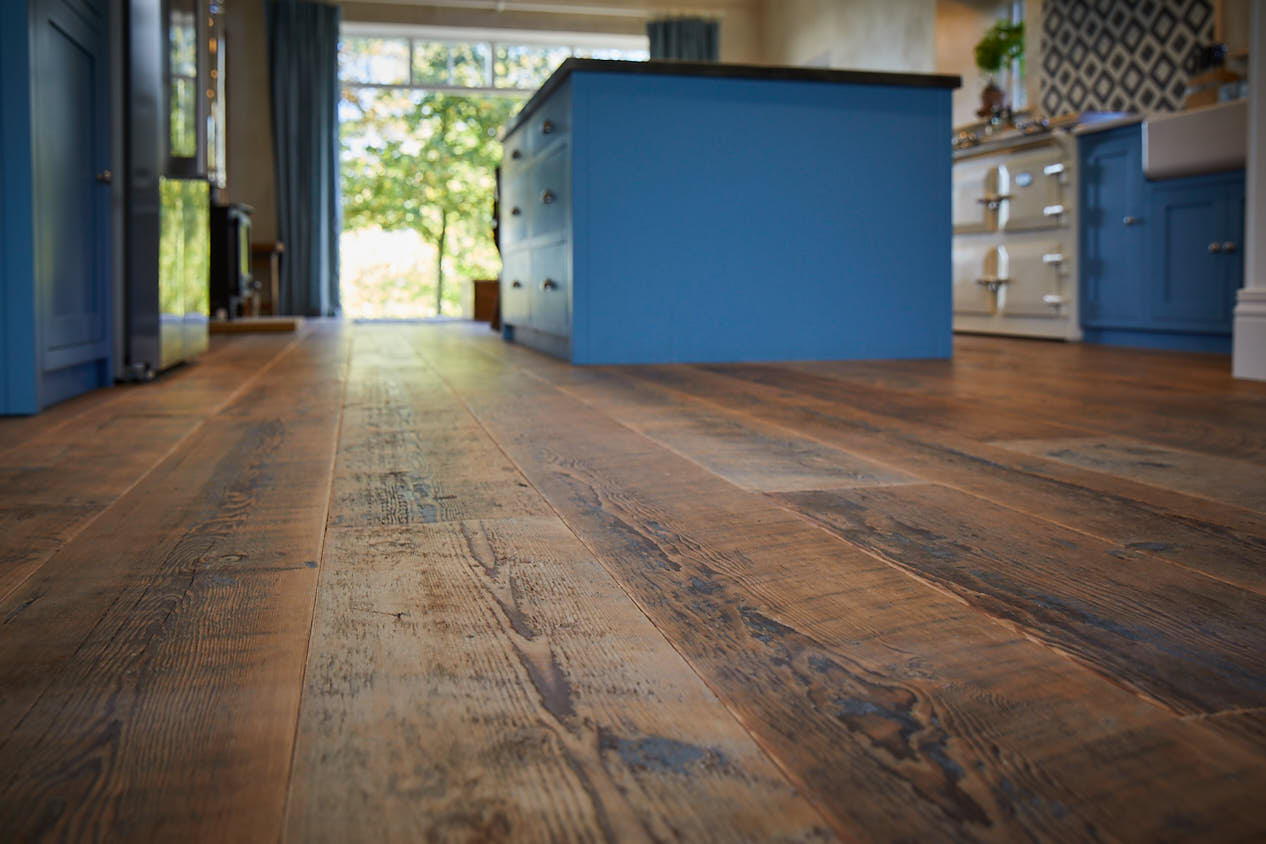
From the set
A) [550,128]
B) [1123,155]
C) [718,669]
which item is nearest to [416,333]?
[550,128]

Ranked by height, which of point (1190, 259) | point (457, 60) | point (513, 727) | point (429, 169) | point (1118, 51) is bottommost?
point (513, 727)

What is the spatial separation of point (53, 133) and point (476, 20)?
732 cm

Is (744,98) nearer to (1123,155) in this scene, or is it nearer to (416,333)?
(1123,155)

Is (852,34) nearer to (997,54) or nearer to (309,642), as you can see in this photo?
(997,54)

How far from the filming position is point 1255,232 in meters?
2.97

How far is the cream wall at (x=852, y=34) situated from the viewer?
7.38m

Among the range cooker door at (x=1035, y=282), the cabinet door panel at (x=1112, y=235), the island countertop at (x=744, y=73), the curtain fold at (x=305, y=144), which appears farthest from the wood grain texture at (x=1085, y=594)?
the curtain fold at (x=305, y=144)

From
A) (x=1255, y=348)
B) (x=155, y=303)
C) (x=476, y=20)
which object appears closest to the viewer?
(x=1255, y=348)

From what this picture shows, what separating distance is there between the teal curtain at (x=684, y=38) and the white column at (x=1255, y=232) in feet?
22.5

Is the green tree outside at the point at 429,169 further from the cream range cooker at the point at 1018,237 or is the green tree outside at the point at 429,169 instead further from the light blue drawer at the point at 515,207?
the cream range cooker at the point at 1018,237

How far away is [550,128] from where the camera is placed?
12.9 feet

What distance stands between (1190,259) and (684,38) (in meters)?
5.97

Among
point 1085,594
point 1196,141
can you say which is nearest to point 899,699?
point 1085,594

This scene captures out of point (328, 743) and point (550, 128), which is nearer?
point (328, 743)
